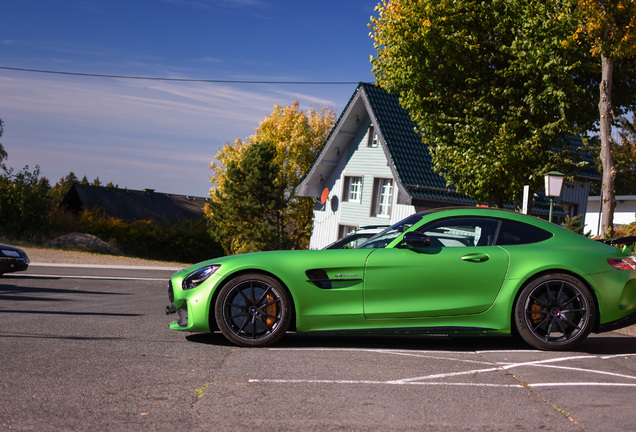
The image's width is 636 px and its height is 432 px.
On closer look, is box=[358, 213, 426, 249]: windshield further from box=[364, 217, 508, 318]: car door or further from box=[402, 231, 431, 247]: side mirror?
box=[402, 231, 431, 247]: side mirror

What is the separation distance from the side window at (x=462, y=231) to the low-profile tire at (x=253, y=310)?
1622mm

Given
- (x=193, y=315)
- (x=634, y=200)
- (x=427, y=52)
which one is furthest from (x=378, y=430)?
(x=634, y=200)

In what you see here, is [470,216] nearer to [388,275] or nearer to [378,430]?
[388,275]

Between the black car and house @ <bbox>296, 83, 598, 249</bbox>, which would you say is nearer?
the black car

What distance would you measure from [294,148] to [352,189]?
24.6m

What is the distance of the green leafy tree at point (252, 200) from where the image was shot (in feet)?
165

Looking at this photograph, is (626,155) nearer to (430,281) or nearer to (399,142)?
(399,142)

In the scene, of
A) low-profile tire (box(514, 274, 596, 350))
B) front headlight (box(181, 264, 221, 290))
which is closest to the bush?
front headlight (box(181, 264, 221, 290))

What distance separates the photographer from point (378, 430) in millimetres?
4113

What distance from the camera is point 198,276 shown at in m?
7.12

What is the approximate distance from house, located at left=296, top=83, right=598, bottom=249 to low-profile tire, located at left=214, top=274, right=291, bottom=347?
2351 centimetres

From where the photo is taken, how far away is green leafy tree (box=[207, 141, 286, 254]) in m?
50.3

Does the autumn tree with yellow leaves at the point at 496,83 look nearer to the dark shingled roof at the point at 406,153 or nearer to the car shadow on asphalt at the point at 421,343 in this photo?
the dark shingled roof at the point at 406,153

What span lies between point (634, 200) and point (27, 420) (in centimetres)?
5153
